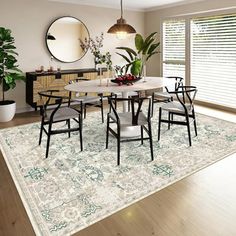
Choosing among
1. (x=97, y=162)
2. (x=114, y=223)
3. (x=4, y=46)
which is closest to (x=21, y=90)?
(x=4, y=46)

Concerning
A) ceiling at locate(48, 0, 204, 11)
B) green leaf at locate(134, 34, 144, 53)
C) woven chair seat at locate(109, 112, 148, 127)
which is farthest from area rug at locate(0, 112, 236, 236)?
ceiling at locate(48, 0, 204, 11)

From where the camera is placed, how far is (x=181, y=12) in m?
5.51

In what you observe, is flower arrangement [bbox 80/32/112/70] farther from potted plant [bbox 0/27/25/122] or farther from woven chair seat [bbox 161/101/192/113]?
woven chair seat [bbox 161/101/192/113]

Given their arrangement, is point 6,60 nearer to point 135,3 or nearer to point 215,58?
point 135,3

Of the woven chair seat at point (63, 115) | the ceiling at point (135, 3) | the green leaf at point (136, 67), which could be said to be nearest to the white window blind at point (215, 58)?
the ceiling at point (135, 3)

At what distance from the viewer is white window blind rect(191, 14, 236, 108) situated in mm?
4844

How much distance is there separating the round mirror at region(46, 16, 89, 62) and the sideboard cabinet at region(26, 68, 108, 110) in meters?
0.44

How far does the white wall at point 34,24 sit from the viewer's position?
15.4ft

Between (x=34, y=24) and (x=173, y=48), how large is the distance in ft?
10.8

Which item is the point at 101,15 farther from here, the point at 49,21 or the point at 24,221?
the point at 24,221

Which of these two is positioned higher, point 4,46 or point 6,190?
point 4,46

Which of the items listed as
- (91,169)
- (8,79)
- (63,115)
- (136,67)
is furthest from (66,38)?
(91,169)

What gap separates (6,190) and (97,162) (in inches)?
39.1

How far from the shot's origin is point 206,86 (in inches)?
215
